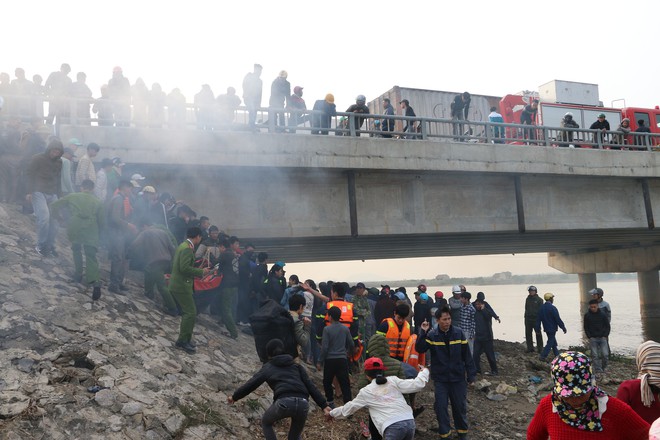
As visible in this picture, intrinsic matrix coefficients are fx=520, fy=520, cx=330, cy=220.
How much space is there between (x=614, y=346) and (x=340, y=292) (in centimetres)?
1492

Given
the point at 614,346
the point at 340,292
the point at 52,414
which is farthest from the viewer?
the point at 614,346

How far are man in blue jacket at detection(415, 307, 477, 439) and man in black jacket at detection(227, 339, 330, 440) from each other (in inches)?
88.5

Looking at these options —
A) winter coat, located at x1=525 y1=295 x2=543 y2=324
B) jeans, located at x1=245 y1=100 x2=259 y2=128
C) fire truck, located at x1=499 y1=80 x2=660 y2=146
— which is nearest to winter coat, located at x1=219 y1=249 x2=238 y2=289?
jeans, located at x1=245 y1=100 x2=259 y2=128

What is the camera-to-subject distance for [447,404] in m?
6.68

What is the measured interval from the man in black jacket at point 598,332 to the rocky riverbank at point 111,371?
10.5 ft

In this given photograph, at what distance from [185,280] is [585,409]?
5.36 m

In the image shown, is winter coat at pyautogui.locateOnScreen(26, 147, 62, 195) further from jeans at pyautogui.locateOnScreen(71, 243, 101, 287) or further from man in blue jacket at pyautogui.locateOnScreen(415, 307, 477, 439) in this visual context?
man in blue jacket at pyautogui.locateOnScreen(415, 307, 477, 439)

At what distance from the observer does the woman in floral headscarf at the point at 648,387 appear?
3.19 metres

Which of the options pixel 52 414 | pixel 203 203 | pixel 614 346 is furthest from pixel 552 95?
pixel 52 414

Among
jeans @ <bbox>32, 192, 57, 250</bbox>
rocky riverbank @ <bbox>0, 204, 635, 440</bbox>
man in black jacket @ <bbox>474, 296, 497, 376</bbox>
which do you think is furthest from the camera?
man in black jacket @ <bbox>474, 296, 497, 376</bbox>

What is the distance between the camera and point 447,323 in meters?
6.61

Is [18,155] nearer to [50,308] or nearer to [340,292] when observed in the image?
[50,308]

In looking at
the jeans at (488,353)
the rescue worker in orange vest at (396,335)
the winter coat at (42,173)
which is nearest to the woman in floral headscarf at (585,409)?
the rescue worker in orange vest at (396,335)

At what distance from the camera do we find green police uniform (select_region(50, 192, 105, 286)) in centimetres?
Result: 721
